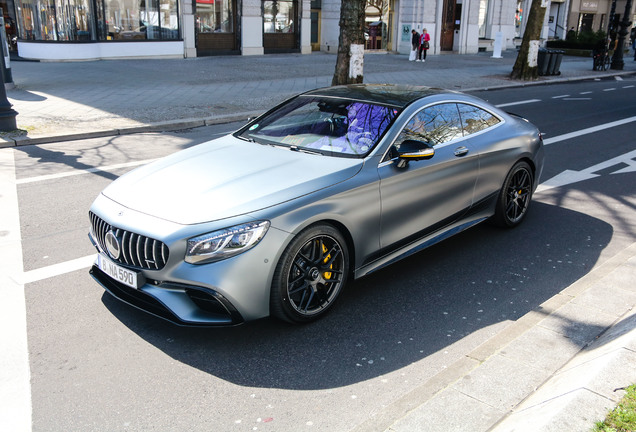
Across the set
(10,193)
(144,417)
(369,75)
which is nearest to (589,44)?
(369,75)

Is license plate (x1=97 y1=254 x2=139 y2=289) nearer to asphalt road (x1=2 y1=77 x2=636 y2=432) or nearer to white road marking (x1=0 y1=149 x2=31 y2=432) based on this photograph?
asphalt road (x1=2 y1=77 x2=636 y2=432)

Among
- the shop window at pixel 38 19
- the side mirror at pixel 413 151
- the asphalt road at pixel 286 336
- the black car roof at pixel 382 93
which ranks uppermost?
the shop window at pixel 38 19

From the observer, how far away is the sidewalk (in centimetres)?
1235

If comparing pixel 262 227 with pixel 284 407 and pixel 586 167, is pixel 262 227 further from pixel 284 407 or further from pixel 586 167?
pixel 586 167

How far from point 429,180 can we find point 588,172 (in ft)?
16.2

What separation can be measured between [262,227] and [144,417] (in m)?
1.32

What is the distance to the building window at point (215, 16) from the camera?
28.3 metres

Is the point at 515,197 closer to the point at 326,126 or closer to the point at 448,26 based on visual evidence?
the point at 326,126

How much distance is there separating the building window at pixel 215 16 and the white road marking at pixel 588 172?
2266cm

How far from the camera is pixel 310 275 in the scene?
4168 millimetres

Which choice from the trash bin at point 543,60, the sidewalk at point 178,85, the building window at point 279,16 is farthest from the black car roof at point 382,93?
the building window at point 279,16

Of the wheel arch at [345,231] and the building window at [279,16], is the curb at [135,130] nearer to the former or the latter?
the wheel arch at [345,231]

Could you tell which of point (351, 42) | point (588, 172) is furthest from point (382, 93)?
point (351, 42)

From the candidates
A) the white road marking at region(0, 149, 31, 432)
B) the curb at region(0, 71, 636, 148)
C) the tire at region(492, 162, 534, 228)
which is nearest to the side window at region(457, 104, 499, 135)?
the tire at region(492, 162, 534, 228)
